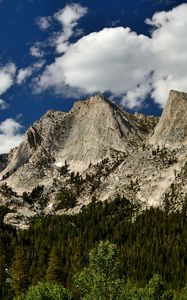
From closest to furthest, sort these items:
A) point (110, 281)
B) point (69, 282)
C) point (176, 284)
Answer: point (110, 281) → point (69, 282) → point (176, 284)

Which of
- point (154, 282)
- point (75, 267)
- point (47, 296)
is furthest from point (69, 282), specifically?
point (47, 296)

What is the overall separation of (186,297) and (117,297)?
46209mm

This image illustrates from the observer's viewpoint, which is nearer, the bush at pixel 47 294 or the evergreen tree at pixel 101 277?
the evergreen tree at pixel 101 277

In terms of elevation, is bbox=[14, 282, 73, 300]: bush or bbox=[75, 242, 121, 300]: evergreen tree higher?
bbox=[75, 242, 121, 300]: evergreen tree

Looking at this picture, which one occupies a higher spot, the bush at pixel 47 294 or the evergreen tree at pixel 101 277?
the evergreen tree at pixel 101 277

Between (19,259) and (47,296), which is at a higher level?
(19,259)

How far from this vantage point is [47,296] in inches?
3917

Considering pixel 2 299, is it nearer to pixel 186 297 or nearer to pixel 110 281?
pixel 186 297

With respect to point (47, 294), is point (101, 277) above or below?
above

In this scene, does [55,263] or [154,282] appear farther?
[55,263]

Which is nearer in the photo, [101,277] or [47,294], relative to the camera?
[101,277]

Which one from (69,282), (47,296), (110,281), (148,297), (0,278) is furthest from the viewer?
(0,278)

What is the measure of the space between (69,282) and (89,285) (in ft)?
285

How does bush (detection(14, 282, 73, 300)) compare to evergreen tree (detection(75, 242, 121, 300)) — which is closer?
evergreen tree (detection(75, 242, 121, 300))
